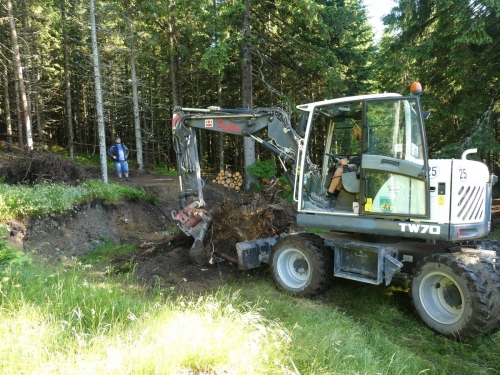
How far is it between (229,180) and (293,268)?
1103 cm

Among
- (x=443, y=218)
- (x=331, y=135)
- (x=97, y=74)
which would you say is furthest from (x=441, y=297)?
(x=97, y=74)

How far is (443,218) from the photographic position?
4652 mm

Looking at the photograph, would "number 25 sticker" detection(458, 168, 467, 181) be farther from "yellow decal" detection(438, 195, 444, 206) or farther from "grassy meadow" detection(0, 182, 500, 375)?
"grassy meadow" detection(0, 182, 500, 375)

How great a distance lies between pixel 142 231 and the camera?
10.8 m

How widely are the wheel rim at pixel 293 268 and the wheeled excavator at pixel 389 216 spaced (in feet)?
0.05

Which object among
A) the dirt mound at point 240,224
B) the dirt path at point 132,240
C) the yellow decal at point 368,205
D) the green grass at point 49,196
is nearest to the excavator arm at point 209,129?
the dirt mound at point 240,224

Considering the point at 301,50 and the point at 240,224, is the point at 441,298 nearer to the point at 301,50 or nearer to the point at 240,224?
the point at 240,224

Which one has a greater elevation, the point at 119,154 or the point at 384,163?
the point at 119,154

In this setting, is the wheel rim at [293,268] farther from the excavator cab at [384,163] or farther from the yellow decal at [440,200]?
the yellow decal at [440,200]

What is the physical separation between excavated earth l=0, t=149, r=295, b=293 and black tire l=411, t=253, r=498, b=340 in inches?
Result: 118

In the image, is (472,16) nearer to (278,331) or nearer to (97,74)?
(278,331)

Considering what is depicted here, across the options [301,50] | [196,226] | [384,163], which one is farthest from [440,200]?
[301,50]

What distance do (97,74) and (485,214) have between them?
12132 mm

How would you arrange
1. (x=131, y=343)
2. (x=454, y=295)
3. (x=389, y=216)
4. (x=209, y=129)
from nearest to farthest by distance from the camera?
(x=131, y=343)
(x=454, y=295)
(x=389, y=216)
(x=209, y=129)
